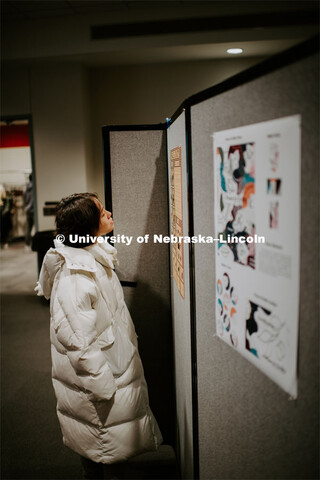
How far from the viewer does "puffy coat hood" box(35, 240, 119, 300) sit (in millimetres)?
1438

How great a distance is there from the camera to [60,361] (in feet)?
4.98

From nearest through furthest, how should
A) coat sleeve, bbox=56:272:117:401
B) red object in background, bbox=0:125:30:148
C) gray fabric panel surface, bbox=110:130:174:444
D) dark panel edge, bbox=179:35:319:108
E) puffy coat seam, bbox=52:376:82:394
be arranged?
dark panel edge, bbox=179:35:319:108
coat sleeve, bbox=56:272:117:401
puffy coat seam, bbox=52:376:82:394
gray fabric panel surface, bbox=110:130:174:444
red object in background, bbox=0:125:30:148

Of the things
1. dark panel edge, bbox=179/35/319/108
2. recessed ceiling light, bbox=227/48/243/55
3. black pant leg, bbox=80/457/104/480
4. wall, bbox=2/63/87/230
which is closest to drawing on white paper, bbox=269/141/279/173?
dark panel edge, bbox=179/35/319/108

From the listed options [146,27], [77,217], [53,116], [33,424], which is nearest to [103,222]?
[77,217]

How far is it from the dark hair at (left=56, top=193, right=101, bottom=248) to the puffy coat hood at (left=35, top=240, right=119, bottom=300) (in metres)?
0.05

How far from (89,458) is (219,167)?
1.26 m

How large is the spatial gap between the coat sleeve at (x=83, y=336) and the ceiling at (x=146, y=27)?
341cm

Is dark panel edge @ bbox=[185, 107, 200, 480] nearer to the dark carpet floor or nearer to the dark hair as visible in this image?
the dark hair

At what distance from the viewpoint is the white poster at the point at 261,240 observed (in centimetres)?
66

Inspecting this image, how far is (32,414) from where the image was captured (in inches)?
98.4

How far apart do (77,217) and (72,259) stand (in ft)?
0.54

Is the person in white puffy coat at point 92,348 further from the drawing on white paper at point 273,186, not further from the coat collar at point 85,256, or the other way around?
the drawing on white paper at point 273,186

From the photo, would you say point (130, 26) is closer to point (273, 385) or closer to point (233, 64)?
point (233, 64)

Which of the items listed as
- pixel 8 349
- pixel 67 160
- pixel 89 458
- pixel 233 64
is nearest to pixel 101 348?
pixel 89 458
